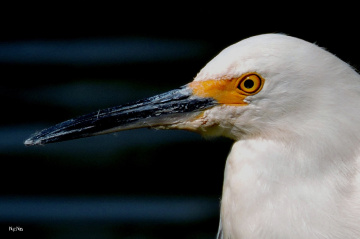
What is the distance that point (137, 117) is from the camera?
77.5 inches

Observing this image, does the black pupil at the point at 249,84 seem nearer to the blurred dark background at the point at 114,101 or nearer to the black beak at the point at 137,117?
the black beak at the point at 137,117

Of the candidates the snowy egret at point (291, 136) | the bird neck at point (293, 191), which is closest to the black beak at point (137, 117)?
the snowy egret at point (291, 136)

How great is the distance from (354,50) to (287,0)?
0.45 metres

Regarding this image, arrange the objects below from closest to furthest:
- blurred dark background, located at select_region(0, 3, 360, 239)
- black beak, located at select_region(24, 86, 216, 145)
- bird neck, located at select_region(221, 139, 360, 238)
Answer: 1. bird neck, located at select_region(221, 139, 360, 238)
2. black beak, located at select_region(24, 86, 216, 145)
3. blurred dark background, located at select_region(0, 3, 360, 239)

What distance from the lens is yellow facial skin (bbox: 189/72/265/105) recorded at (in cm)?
177

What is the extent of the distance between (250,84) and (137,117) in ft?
1.34

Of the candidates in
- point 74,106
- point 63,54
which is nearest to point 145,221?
point 74,106

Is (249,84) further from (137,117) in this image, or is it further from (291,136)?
(137,117)

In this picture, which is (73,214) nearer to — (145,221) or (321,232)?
(145,221)

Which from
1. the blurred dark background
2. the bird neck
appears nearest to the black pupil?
the bird neck

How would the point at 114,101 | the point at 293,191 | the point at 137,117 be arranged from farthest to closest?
the point at 114,101
the point at 137,117
the point at 293,191

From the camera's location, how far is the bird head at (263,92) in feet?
5.68

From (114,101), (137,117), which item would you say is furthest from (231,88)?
(114,101)

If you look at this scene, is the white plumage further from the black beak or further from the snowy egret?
the black beak
